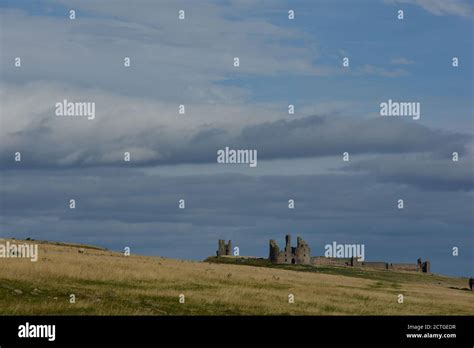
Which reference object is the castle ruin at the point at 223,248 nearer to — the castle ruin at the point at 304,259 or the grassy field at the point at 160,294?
the castle ruin at the point at 304,259

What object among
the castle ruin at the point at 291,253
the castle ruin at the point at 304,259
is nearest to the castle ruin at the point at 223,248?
the castle ruin at the point at 304,259

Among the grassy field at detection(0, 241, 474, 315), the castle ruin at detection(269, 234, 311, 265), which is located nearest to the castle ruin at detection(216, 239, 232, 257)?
the castle ruin at detection(269, 234, 311, 265)

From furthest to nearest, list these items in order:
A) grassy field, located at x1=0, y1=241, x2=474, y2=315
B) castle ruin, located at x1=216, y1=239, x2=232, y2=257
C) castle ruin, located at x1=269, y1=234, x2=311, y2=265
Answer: castle ruin, located at x1=216, y1=239, x2=232, y2=257 < castle ruin, located at x1=269, y1=234, x2=311, y2=265 < grassy field, located at x1=0, y1=241, x2=474, y2=315

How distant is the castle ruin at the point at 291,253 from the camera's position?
15448cm

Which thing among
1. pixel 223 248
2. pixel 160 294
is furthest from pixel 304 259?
pixel 160 294

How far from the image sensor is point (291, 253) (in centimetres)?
15888

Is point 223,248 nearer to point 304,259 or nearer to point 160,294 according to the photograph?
point 304,259

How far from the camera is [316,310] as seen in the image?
41281mm

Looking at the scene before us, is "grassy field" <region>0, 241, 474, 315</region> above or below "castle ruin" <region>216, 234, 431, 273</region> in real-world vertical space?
below

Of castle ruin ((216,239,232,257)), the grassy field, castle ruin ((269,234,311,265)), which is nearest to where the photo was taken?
the grassy field

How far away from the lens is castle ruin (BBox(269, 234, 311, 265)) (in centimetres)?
15448

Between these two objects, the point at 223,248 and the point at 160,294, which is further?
the point at 223,248

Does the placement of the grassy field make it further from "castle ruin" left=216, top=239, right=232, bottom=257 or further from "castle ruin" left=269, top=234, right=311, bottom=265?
"castle ruin" left=216, top=239, right=232, bottom=257
